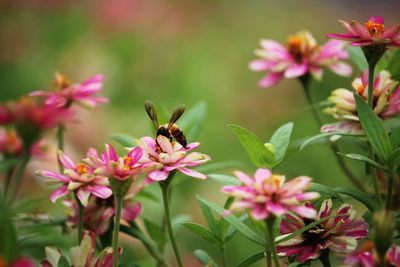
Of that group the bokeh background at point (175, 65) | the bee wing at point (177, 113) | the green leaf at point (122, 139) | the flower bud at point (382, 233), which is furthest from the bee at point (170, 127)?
the bokeh background at point (175, 65)

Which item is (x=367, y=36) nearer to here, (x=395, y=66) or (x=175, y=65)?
(x=395, y=66)

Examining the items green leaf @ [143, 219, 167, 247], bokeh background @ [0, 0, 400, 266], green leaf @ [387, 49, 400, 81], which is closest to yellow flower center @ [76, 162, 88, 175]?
green leaf @ [143, 219, 167, 247]

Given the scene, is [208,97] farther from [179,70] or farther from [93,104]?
[93,104]

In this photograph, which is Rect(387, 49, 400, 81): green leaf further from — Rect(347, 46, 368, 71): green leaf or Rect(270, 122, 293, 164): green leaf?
Rect(270, 122, 293, 164): green leaf

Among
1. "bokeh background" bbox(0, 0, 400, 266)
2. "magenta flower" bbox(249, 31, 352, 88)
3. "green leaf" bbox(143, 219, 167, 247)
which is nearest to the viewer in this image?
"green leaf" bbox(143, 219, 167, 247)

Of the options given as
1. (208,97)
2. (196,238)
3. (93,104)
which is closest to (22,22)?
(208,97)
